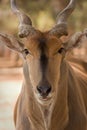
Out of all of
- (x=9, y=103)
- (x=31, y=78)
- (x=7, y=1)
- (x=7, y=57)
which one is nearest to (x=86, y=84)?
(x=31, y=78)

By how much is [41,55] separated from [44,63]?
0.08 metres

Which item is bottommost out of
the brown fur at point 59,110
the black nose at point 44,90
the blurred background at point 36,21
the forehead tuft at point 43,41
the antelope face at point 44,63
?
the brown fur at point 59,110

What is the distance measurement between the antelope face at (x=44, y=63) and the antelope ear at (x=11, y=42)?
142 millimetres

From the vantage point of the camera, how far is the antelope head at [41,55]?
493 cm

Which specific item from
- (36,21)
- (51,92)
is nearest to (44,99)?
(51,92)

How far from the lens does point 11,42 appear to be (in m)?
5.41

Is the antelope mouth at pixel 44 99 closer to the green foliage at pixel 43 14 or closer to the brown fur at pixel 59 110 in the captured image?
the brown fur at pixel 59 110

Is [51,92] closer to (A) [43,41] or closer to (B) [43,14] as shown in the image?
(A) [43,41]

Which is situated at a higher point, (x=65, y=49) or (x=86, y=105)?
(x=65, y=49)

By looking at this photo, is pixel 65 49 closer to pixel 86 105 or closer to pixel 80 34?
pixel 80 34

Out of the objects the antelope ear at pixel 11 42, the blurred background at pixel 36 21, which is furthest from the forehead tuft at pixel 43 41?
the blurred background at pixel 36 21

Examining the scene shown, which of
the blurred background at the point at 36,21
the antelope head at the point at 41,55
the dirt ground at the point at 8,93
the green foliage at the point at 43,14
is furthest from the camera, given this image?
the green foliage at the point at 43,14

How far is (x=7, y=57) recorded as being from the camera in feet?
48.7

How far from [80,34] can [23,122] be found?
94cm
